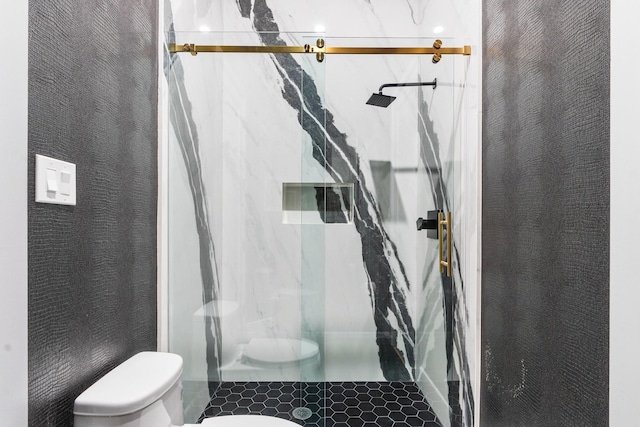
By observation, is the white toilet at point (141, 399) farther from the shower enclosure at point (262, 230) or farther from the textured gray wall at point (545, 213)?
the textured gray wall at point (545, 213)

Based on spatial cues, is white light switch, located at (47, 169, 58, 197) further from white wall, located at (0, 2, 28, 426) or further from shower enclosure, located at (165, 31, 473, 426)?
shower enclosure, located at (165, 31, 473, 426)

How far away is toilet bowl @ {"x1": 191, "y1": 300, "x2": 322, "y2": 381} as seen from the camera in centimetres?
194

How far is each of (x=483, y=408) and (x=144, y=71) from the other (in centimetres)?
195

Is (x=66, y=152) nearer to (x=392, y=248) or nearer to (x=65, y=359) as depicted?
(x=65, y=359)

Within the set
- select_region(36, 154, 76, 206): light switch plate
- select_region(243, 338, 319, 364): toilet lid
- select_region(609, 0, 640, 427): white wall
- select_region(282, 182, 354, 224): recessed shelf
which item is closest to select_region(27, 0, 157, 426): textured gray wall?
select_region(36, 154, 76, 206): light switch plate

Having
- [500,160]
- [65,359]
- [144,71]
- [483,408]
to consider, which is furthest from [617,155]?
[144,71]

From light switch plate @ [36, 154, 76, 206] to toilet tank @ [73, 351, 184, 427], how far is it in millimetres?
528

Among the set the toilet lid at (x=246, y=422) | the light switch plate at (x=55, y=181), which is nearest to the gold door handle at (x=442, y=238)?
the toilet lid at (x=246, y=422)

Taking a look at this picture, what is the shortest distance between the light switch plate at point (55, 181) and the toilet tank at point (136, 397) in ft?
1.73

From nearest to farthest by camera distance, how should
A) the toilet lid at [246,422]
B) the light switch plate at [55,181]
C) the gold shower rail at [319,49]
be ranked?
the light switch plate at [55,181] < the toilet lid at [246,422] < the gold shower rail at [319,49]

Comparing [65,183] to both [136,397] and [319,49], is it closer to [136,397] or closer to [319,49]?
[136,397]

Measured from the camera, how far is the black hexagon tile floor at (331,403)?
191cm

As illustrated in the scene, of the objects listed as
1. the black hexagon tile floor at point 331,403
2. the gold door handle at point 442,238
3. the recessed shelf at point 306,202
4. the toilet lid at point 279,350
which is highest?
the recessed shelf at point 306,202

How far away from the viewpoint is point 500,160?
61.2 inches
